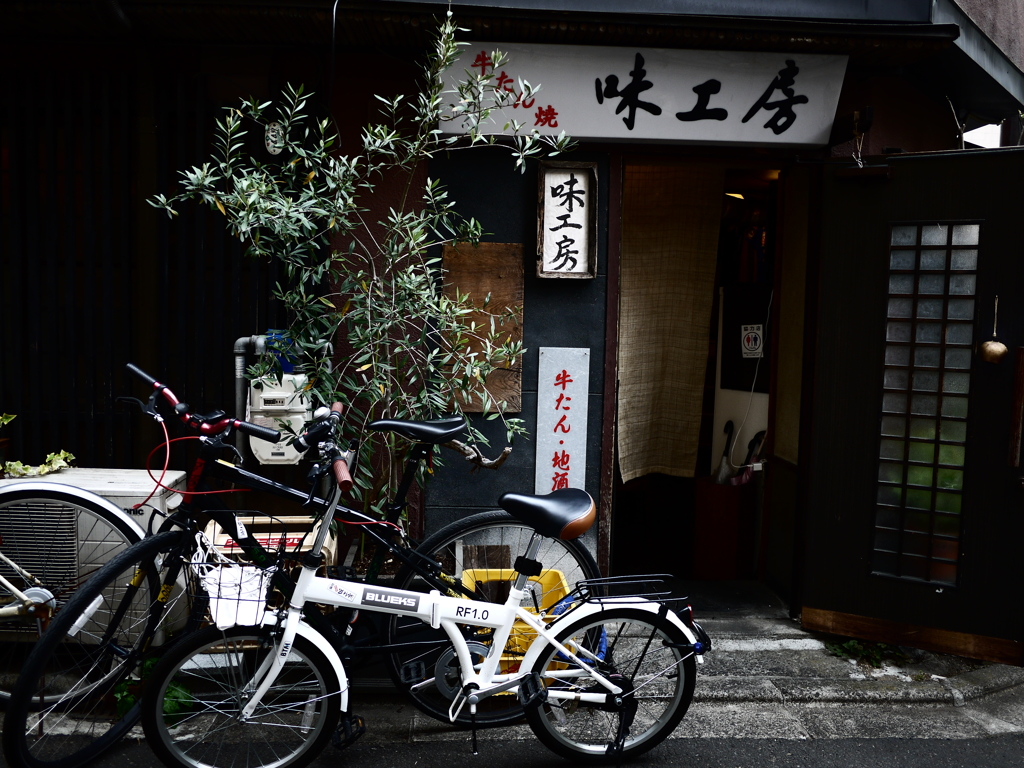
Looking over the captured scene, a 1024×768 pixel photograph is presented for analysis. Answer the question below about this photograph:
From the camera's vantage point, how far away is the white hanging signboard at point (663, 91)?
227 inches

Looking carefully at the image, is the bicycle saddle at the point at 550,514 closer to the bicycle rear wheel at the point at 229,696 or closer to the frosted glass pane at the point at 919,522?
the bicycle rear wheel at the point at 229,696

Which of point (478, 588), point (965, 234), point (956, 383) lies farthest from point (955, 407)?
point (478, 588)

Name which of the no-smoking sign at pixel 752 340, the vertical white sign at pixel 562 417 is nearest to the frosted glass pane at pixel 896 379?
Result: the no-smoking sign at pixel 752 340

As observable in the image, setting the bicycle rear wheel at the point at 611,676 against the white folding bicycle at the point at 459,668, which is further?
the bicycle rear wheel at the point at 611,676

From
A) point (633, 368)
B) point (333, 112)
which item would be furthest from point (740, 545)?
point (333, 112)

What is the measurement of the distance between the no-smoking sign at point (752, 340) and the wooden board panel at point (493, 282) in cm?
277

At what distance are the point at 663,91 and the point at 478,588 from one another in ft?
12.7

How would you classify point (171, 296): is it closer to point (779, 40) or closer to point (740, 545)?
point (779, 40)

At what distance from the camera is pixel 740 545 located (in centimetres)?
773

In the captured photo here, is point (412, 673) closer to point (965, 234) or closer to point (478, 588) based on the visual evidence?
point (478, 588)

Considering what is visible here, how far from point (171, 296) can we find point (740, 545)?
5.68 meters

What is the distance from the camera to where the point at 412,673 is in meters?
4.44

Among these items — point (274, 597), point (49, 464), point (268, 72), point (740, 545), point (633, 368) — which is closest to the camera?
point (274, 597)

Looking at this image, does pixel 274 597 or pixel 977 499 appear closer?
pixel 274 597
